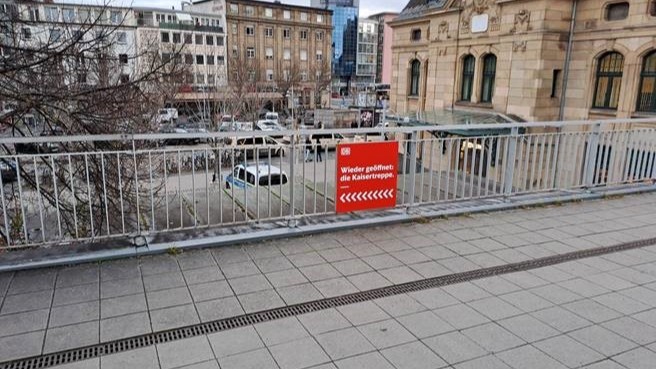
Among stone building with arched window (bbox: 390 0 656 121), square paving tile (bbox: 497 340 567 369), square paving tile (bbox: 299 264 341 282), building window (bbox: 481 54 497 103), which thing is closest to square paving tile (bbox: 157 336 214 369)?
square paving tile (bbox: 299 264 341 282)

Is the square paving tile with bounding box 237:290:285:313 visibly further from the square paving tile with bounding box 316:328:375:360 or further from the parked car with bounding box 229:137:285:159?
the parked car with bounding box 229:137:285:159

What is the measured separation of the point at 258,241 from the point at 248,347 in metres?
2.03

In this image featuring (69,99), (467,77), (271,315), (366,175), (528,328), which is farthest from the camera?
(467,77)

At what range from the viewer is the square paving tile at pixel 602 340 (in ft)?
10.7

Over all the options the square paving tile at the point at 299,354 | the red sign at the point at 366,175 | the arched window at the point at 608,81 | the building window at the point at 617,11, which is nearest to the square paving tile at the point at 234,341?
the square paving tile at the point at 299,354

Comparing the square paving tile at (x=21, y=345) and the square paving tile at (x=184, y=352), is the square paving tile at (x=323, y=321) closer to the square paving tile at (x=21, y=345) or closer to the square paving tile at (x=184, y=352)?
the square paving tile at (x=184, y=352)

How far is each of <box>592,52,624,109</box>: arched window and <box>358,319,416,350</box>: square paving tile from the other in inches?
784

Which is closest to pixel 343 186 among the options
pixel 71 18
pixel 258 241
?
pixel 258 241

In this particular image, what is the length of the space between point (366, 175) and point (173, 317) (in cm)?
287

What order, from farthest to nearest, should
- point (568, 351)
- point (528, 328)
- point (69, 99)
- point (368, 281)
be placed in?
point (69, 99) < point (368, 281) < point (528, 328) < point (568, 351)

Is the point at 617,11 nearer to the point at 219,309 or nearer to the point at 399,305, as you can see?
the point at 399,305

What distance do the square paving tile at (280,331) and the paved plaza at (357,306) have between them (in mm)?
14

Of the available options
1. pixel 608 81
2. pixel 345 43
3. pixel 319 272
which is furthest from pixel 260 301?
pixel 345 43

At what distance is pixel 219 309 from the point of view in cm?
372
